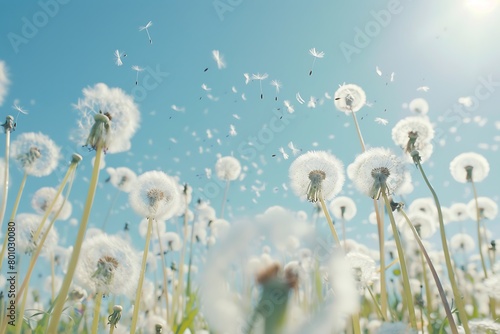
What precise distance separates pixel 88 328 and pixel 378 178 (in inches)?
118

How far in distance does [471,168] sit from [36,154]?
4.89 metres

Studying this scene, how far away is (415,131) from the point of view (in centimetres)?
407

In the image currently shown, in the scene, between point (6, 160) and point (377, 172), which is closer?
point (6, 160)

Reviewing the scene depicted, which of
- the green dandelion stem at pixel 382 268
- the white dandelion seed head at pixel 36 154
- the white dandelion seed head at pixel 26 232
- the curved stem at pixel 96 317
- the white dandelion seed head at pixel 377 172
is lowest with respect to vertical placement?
the curved stem at pixel 96 317

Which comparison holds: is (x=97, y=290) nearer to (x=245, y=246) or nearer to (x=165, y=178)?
(x=165, y=178)

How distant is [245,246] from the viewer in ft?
1.80

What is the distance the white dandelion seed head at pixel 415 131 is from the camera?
4016mm

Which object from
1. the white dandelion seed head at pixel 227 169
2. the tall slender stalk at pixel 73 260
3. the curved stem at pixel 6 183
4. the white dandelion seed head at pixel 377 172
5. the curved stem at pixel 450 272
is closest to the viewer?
the tall slender stalk at pixel 73 260

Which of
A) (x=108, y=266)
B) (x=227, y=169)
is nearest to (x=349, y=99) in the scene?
(x=227, y=169)

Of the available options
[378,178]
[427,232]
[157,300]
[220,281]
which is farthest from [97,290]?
[427,232]

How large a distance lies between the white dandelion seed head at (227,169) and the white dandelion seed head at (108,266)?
4068mm

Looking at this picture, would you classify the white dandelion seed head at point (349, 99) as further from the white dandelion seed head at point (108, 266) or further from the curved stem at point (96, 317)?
the curved stem at point (96, 317)

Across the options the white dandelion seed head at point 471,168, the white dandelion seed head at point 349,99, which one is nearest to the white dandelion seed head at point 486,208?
the white dandelion seed head at point 471,168

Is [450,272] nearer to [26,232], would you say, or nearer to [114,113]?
[114,113]
